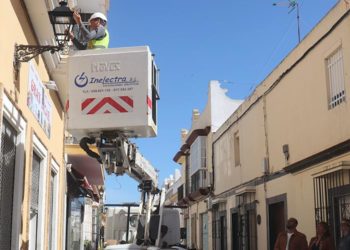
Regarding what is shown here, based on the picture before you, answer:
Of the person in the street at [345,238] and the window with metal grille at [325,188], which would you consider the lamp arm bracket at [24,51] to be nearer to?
the person in the street at [345,238]

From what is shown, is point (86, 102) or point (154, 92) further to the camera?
point (154, 92)

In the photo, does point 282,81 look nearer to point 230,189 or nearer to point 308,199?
point 308,199

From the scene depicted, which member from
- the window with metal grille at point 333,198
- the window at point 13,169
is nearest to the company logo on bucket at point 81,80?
the window at point 13,169

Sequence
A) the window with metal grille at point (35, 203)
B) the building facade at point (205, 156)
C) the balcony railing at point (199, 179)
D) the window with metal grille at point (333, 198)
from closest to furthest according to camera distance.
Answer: the window with metal grille at point (35, 203) → the window with metal grille at point (333, 198) → the building facade at point (205, 156) → the balcony railing at point (199, 179)

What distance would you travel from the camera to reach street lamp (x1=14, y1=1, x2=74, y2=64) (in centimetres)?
647

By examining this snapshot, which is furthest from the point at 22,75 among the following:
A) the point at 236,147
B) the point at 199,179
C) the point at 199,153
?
the point at 199,179

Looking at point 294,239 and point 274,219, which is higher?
point 274,219

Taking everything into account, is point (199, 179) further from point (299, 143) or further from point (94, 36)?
point (94, 36)

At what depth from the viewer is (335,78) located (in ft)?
36.7

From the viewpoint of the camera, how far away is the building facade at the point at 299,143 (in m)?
10.7

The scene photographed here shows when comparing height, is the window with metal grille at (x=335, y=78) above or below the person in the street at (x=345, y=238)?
above

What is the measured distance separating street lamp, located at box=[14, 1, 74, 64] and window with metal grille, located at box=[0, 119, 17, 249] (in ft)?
2.68

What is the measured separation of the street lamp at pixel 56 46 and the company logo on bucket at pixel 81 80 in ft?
1.42

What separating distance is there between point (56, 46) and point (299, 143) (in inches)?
302
